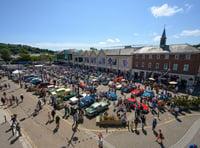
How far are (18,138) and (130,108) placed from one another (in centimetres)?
1386

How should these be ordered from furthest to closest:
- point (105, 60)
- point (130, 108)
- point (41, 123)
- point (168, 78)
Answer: point (105, 60), point (168, 78), point (130, 108), point (41, 123)

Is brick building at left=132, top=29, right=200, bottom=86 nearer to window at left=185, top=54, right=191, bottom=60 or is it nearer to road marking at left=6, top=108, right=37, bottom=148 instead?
window at left=185, top=54, right=191, bottom=60

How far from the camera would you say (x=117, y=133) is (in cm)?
1038

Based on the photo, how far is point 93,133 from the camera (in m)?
10.4

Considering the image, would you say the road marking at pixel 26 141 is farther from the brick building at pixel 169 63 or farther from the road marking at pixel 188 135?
the brick building at pixel 169 63

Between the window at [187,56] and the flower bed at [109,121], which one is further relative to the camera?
the window at [187,56]

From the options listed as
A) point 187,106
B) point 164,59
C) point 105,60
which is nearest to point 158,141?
point 187,106

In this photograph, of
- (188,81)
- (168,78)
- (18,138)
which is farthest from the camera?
(168,78)

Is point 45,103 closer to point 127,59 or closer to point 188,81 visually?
point 127,59

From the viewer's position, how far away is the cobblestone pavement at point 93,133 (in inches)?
354

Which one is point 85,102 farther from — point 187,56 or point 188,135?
point 187,56

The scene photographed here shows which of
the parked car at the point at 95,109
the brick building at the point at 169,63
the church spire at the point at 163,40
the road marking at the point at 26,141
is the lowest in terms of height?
the road marking at the point at 26,141

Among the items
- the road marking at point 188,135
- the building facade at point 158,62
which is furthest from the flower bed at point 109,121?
the building facade at point 158,62

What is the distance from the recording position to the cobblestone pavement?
899 cm
